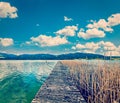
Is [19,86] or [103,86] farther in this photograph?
[19,86]

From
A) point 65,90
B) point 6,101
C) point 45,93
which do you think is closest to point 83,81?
point 65,90

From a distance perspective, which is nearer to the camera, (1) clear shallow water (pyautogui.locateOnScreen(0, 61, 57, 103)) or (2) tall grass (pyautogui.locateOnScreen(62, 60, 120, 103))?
(2) tall grass (pyautogui.locateOnScreen(62, 60, 120, 103))

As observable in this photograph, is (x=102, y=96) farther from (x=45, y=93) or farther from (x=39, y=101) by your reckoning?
(x=45, y=93)

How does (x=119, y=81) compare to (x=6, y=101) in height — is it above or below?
above

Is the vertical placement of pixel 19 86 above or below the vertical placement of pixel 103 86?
below

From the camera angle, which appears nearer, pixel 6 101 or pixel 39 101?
pixel 39 101

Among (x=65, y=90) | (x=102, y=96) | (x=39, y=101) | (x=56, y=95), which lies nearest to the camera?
(x=102, y=96)

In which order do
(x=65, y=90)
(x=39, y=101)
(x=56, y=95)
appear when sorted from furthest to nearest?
1. (x=65, y=90)
2. (x=56, y=95)
3. (x=39, y=101)

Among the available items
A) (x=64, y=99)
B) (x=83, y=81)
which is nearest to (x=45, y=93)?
(x=64, y=99)

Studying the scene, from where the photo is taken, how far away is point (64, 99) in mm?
10172

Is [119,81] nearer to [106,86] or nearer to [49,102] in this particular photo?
A: [106,86]

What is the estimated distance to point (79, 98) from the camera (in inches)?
403

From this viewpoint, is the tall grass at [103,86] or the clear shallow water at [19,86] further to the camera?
the clear shallow water at [19,86]

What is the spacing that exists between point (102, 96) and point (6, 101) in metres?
4.02
